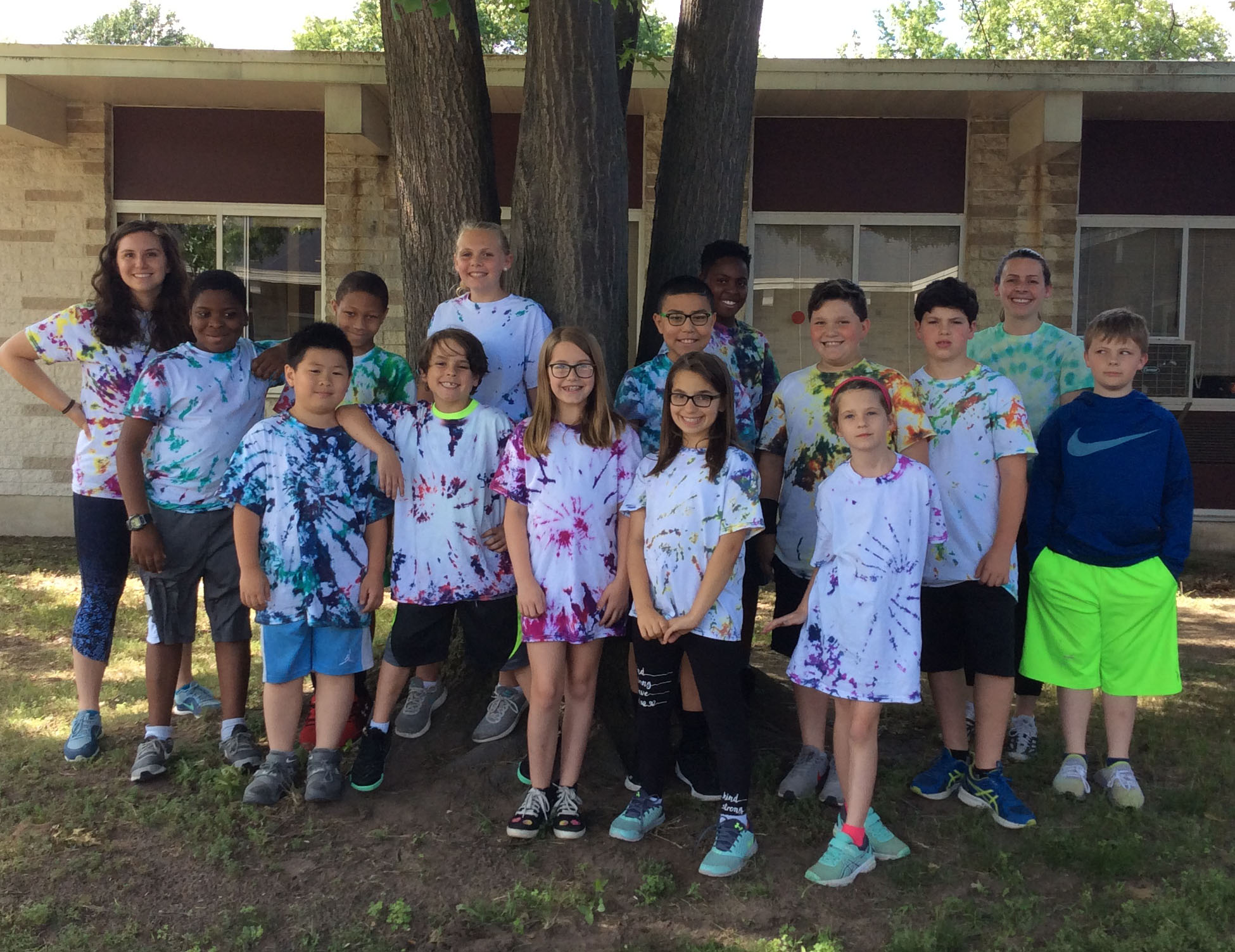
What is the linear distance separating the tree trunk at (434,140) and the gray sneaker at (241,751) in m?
1.62

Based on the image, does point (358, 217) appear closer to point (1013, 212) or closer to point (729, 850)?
point (1013, 212)

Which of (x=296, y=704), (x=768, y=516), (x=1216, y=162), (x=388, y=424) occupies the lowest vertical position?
(x=296, y=704)

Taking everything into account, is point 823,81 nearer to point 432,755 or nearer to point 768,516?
point 768,516

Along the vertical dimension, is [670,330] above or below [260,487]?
above

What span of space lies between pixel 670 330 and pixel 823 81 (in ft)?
17.7

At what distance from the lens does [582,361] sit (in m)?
3.24

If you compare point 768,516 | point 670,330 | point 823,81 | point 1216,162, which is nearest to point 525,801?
point 768,516

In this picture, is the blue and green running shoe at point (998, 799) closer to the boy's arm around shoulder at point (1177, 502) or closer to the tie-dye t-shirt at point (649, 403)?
the boy's arm around shoulder at point (1177, 502)

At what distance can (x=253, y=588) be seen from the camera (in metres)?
3.33

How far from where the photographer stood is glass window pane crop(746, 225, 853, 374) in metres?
9.05

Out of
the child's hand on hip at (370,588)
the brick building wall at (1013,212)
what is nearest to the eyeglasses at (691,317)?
the child's hand on hip at (370,588)

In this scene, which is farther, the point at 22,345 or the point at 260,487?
the point at 22,345

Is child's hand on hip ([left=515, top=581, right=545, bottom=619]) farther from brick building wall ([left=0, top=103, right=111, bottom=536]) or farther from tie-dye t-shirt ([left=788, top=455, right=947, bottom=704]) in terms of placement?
brick building wall ([left=0, top=103, right=111, bottom=536])

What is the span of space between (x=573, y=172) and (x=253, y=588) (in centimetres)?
197
